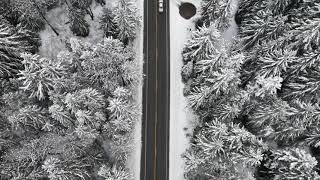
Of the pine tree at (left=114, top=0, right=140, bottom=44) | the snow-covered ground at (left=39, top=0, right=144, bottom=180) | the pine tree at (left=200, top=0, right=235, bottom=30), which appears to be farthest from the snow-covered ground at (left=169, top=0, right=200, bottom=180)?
the pine tree at (left=114, top=0, right=140, bottom=44)

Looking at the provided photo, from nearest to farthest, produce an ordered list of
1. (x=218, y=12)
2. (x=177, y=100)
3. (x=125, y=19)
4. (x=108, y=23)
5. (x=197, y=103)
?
(x=197, y=103) → (x=125, y=19) → (x=218, y=12) → (x=108, y=23) → (x=177, y=100)

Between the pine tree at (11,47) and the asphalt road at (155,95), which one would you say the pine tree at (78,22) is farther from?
the asphalt road at (155,95)

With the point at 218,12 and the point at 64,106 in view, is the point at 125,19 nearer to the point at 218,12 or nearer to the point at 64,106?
the point at 218,12

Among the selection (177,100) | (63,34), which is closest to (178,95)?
(177,100)

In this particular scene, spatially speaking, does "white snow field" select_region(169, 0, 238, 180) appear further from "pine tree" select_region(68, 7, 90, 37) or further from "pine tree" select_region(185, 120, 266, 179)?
"pine tree" select_region(68, 7, 90, 37)

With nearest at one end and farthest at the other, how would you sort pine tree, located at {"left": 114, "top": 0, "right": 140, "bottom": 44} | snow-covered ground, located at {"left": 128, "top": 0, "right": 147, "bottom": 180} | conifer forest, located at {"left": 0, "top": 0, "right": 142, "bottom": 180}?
conifer forest, located at {"left": 0, "top": 0, "right": 142, "bottom": 180} < pine tree, located at {"left": 114, "top": 0, "right": 140, "bottom": 44} < snow-covered ground, located at {"left": 128, "top": 0, "right": 147, "bottom": 180}

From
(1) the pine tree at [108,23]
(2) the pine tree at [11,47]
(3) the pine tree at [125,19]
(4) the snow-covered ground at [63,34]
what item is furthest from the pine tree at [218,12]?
(2) the pine tree at [11,47]
